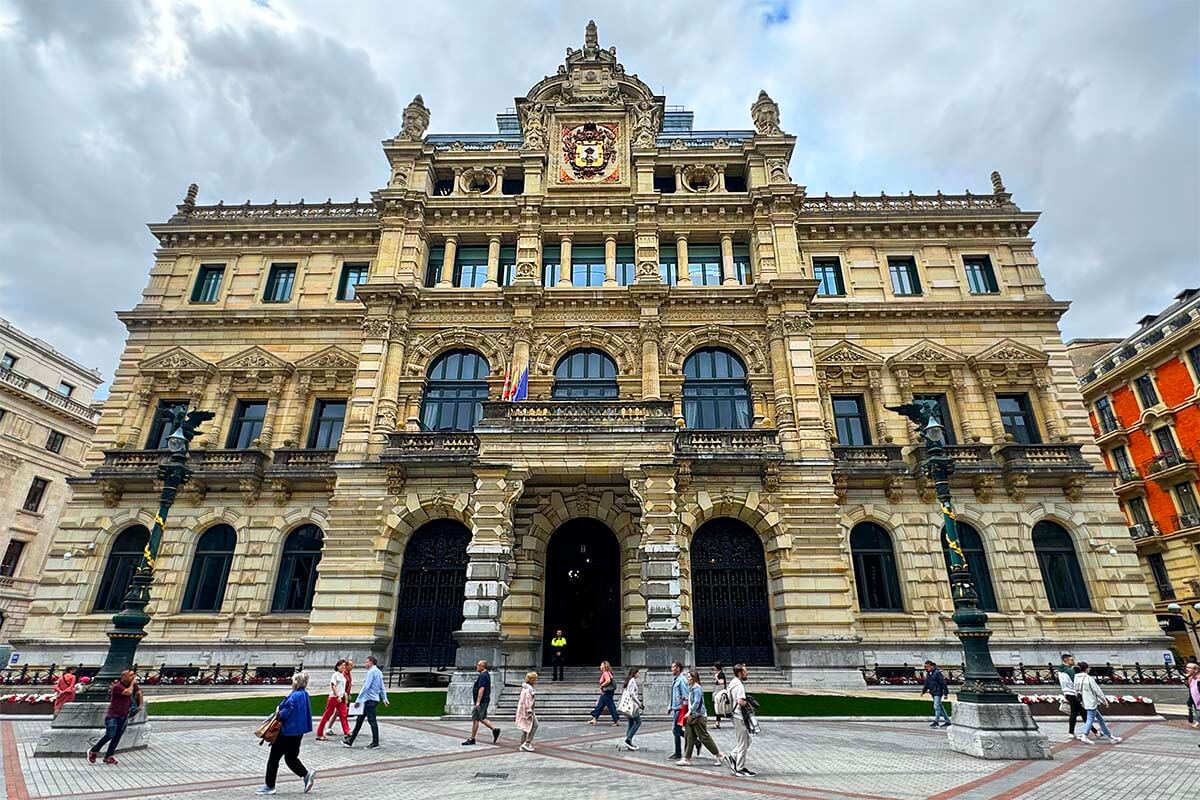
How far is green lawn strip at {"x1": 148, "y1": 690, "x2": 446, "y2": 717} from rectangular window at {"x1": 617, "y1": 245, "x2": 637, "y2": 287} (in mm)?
19097

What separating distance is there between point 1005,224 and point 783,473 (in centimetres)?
1854

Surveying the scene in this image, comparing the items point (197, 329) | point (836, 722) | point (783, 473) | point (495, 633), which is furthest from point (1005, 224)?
point (197, 329)

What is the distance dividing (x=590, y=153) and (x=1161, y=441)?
3981cm

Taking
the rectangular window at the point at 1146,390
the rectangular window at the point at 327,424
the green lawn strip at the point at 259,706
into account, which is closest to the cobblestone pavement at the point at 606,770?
the green lawn strip at the point at 259,706

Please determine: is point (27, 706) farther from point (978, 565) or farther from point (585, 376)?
point (978, 565)

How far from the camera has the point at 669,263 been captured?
1145 inches

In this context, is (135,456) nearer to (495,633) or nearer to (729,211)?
(495,633)

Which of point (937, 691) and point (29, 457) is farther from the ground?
point (29, 457)

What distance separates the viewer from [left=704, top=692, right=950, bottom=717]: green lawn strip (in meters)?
17.0

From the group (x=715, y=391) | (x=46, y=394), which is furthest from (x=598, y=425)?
(x=46, y=394)

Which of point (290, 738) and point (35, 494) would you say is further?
point (35, 494)

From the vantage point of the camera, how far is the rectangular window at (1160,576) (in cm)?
3675

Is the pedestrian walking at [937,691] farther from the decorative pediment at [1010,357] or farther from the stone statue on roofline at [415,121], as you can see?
Result: the stone statue on roofline at [415,121]

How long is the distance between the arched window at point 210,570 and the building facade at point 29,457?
24806 millimetres
